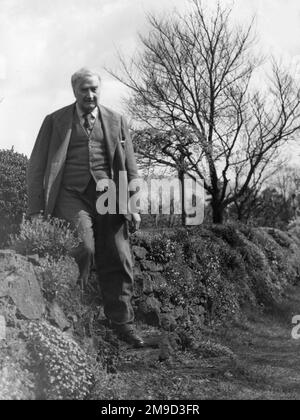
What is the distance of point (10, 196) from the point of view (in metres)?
7.41

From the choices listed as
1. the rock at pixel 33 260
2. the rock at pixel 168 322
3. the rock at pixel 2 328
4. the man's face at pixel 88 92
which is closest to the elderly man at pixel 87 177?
the man's face at pixel 88 92

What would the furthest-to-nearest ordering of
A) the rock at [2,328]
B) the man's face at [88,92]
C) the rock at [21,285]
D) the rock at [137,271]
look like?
the rock at [137,271] < the man's face at [88,92] < the rock at [21,285] < the rock at [2,328]

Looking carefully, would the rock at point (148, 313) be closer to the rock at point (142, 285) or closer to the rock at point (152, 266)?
the rock at point (142, 285)

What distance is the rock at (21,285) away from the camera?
466cm

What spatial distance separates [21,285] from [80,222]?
0.82 metres

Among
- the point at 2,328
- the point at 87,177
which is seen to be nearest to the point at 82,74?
the point at 87,177

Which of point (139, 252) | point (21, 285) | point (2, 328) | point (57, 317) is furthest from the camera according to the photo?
point (139, 252)

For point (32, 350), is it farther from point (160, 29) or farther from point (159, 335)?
point (160, 29)

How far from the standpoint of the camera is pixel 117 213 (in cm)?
546

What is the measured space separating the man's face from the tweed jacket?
129 mm

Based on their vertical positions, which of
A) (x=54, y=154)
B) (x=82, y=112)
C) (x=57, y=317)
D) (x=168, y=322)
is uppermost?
(x=82, y=112)

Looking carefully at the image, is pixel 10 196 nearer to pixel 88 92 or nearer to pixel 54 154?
pixel 54 154

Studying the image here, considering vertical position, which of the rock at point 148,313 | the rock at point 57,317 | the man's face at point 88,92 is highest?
the man's face at point 88,92
